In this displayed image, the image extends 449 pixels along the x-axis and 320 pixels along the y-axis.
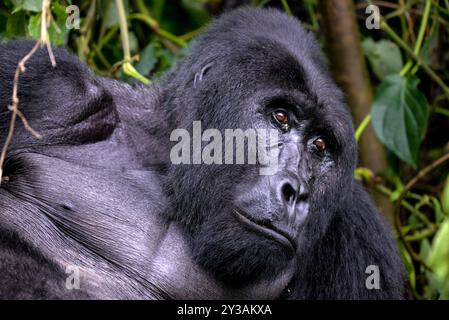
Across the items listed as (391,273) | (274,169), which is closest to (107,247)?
(274,169)

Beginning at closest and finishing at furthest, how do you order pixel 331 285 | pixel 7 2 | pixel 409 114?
1. pixel 331 285
2. pixel 7 2
3. pixel 409 114

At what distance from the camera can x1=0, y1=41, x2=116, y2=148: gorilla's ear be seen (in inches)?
131

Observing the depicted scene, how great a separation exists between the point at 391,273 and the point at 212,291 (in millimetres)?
870

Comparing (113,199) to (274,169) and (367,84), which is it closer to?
(274,169)

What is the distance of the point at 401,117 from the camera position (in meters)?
4.49

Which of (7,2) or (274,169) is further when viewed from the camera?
(7,2)

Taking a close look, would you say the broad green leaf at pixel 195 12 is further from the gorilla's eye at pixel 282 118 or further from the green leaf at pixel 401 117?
the gorilla's eye at pixel 282 118

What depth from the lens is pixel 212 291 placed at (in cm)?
332

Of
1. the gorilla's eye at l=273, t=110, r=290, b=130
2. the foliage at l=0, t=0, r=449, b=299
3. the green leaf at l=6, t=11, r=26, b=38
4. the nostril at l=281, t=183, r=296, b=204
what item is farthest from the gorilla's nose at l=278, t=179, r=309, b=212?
the green leaf at l=6, t=11, r=26, b=38

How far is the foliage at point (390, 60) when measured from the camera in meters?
4.43

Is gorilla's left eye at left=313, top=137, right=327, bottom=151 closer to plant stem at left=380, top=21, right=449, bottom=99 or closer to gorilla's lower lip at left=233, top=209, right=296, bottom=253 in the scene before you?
gorilla's lower lip at left=233, top=209, right=296, bottom=253

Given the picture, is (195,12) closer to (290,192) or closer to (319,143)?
(319,143)

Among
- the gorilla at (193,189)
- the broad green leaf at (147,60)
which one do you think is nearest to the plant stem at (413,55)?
the gorilla at (193,189)

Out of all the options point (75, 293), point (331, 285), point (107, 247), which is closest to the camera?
point (75, 293)
